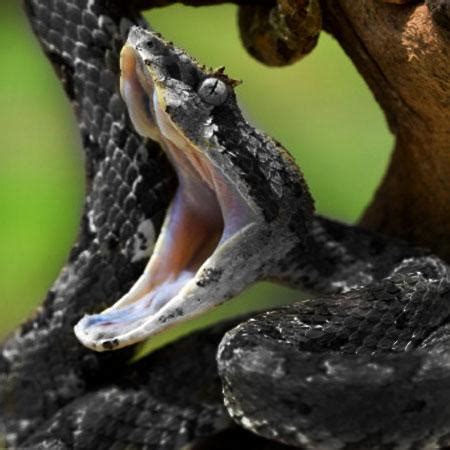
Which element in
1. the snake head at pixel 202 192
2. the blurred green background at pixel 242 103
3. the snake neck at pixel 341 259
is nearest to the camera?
the snake head at pixel 202 192

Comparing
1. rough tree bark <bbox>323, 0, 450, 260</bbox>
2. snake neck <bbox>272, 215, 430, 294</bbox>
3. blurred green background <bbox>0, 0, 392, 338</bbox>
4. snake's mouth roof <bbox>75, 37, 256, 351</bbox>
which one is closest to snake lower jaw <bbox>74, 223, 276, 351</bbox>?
snake's mouth roof <bbox>75, 37, 256, 351</bbox>

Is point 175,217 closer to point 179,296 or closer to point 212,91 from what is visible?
point 179,296

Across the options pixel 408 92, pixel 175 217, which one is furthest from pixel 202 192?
pixel 408 92

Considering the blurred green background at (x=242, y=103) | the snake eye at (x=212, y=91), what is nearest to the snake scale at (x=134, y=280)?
the snake eye at (x=212, y=91)

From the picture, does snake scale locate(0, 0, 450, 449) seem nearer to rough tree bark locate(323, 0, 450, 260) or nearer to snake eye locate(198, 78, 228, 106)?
snake eye locate(198, 78, 228, 106)

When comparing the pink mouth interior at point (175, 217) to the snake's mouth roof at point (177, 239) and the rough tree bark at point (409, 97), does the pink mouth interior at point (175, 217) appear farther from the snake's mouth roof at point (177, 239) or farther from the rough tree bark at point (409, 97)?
the rough tree bark at point (409, 97)

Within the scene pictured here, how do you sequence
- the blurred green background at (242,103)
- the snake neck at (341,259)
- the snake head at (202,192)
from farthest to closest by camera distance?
the blurred green background at (242,103) < the snake neck at (341,259) < the snake head at (202,192)

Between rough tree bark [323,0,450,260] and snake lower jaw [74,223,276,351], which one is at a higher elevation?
rough tree bark [323,0,450,260]

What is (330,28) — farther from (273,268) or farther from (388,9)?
(273,268)
